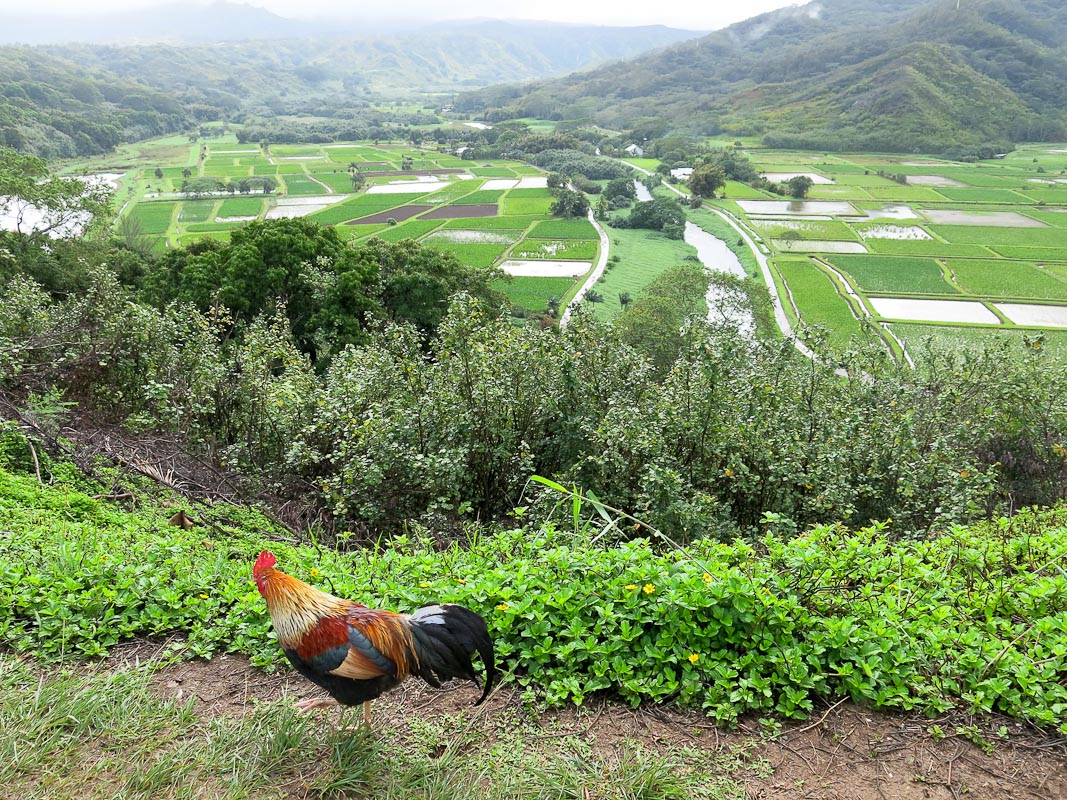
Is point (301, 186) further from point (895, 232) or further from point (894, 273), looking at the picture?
point (895, 232)

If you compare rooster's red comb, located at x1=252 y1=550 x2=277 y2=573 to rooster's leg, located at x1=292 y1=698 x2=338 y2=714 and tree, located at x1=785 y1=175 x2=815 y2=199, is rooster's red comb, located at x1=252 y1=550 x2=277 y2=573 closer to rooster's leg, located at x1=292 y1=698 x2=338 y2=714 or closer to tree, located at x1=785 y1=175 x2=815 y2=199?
rooster's leg, located at x1=292 y1=698 x2=338 y2=714

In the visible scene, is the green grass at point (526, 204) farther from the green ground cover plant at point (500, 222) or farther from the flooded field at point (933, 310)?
the flooded field at point (933, 310)

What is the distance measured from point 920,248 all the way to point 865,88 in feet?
215

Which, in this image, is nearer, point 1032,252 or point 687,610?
point 687,610

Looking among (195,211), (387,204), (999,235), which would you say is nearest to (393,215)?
(387,204)

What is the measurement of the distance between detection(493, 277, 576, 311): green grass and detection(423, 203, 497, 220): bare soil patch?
19.7 metres

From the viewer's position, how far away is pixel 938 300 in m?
36.4

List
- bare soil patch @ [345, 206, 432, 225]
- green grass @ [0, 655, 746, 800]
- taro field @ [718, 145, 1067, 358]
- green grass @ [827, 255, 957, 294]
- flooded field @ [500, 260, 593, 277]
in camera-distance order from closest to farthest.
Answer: green grass @ [0, 655, 746, 800] → taro field @ [718, 145, 1067, 358] → green grass @ [827, 255, 957, 294] → flooded field @ [500, 260, 593, 277] → bare soil patch @ [345, 206, 432, 225]

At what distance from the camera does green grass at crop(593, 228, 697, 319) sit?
3750 cm

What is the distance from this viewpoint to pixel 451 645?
3.43 meters

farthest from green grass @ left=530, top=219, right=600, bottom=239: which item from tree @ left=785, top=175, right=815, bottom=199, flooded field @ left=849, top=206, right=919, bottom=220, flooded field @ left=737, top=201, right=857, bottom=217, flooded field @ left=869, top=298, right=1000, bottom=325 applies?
flooded field @ left=849, top=206, right=919, bottom=220

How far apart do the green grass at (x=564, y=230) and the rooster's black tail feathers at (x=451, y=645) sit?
49545 mm

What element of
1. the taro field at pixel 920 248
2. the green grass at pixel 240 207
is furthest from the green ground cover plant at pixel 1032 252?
the green grass at pixel 240 207

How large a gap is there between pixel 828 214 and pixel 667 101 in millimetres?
88596
